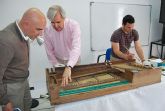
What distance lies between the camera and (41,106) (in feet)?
7.84

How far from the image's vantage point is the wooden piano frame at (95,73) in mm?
1201

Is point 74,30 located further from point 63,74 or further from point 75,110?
point 75,110

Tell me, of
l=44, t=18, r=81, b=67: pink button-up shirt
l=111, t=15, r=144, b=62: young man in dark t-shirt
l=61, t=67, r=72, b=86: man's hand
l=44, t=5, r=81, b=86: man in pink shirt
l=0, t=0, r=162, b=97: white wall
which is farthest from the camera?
l=0, t=0, r=162, b=97: white wall

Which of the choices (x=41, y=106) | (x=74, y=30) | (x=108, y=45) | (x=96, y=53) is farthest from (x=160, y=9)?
(x=41, y=106)

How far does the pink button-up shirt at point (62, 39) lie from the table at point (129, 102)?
631 millimetres

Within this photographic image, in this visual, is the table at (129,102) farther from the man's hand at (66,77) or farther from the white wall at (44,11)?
the white wall at (44,11)

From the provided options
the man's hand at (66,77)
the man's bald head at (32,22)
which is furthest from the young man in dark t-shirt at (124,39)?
the man's bald head at (32,22)

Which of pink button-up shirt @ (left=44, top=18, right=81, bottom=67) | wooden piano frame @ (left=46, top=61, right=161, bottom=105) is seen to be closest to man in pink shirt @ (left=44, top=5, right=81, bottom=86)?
pink button-up shirt @ (left=44, top=18, right=81, bottom=67)

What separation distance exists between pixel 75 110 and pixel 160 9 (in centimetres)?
339

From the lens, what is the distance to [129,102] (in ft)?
4.70

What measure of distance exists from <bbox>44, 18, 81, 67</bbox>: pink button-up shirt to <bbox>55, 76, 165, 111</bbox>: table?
631 millimetres

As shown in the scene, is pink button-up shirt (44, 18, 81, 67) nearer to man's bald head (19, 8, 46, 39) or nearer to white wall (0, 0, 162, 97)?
man's bald head (19, 8, 46, 39)

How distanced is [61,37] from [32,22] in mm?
678

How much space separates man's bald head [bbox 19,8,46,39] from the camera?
4.22ft
